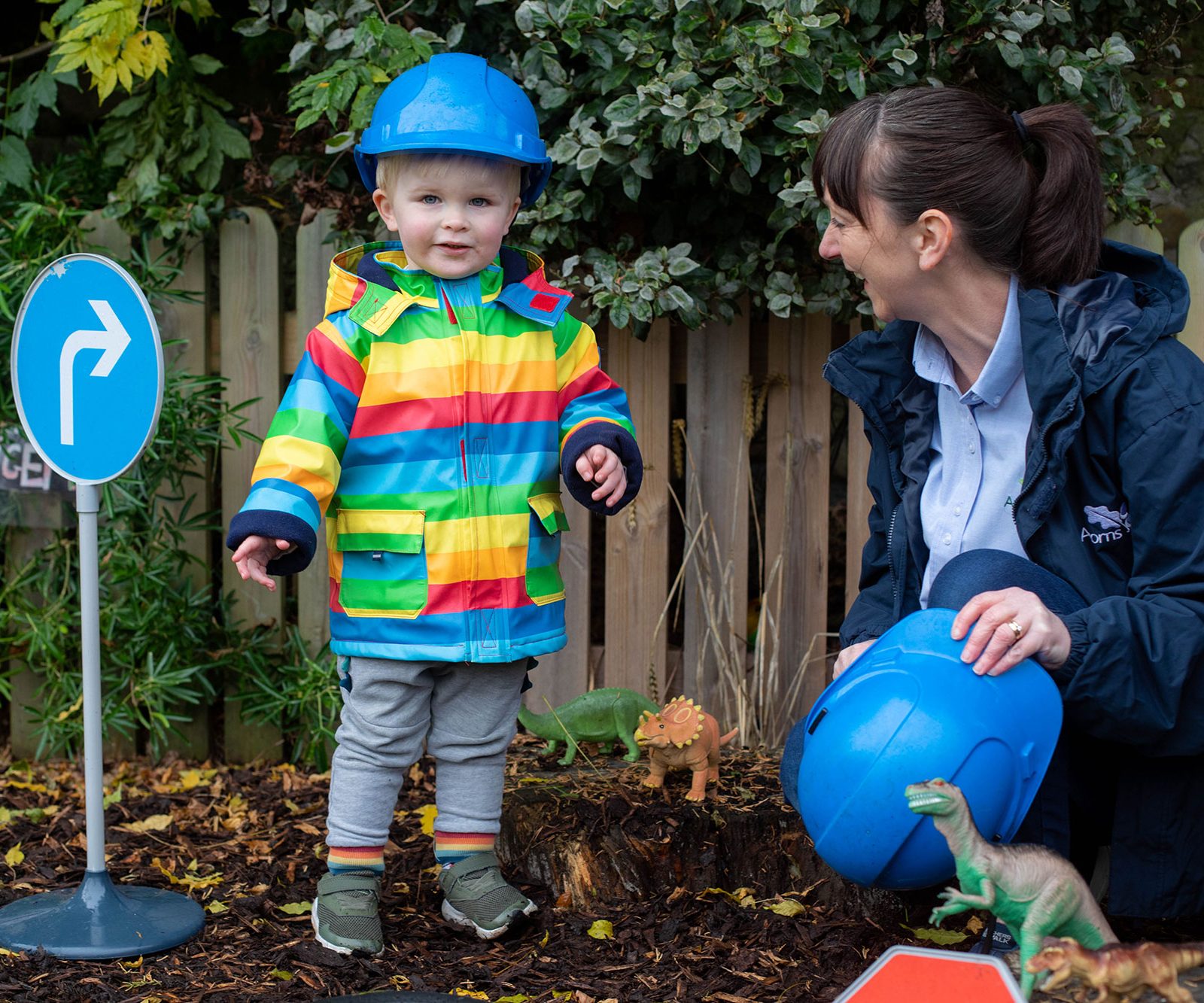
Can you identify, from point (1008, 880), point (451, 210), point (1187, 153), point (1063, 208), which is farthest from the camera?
point (1187, 153)

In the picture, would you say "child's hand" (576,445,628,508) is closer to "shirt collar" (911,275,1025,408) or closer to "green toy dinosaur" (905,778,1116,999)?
"shirt collar" (911,275,1025,408)

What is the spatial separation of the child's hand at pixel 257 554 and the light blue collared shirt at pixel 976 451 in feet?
4.18

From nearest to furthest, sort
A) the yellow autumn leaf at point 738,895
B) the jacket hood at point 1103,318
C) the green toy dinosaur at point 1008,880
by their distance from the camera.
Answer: the green toy dinosaur at point 1008,880 < the jacket hood at point 1103,318 < the yellow autumn leaf at point 738,895

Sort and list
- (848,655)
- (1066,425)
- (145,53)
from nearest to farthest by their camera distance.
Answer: (1066,425), (848,655), (145,53)

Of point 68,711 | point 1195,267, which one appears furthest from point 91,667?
point 1195,267

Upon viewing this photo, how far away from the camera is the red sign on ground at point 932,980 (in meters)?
1.40

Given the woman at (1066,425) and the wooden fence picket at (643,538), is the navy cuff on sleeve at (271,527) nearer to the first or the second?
the woman at (1066,425)

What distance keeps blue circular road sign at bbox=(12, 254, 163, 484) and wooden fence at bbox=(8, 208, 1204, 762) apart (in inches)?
43.8

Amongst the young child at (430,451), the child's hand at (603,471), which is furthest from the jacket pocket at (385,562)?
the child's hand at (603,471)

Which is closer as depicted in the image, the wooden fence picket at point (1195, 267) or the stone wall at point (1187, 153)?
the wooden fence picket at point (1195, 267)

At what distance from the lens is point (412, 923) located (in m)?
2.83

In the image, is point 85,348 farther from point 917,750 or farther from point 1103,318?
point 1103,318

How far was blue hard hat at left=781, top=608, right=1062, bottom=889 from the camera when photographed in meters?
1.77

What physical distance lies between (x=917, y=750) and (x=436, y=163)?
149cm
